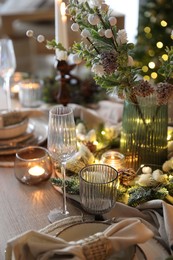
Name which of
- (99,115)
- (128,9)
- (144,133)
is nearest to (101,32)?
(144,133)

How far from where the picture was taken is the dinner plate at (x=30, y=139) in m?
1.21

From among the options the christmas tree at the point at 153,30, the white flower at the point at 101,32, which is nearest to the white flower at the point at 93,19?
the white flower at the point at 101,32

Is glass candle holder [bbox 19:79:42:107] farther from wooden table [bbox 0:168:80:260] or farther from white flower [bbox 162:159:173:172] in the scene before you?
white flower [bbox 162:159:173:172]

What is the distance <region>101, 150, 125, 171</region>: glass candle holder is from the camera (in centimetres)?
106

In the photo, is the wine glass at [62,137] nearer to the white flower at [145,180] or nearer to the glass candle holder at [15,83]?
the white flower at [145,180]

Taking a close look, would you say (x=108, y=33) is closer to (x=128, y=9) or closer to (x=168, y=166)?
(x=168, y=166)

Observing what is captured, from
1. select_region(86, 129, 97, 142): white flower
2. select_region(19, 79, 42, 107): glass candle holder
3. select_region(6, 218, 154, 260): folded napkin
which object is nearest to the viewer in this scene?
select_region(6, 218, 154, 260): folded napkin

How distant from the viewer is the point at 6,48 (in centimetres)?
145

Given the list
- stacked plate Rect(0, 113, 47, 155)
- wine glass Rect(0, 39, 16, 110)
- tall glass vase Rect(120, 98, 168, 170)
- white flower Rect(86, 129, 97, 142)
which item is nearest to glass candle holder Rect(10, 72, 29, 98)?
wine glass Rect(0, 39, 16, 110)

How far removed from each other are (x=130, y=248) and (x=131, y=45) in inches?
19.1

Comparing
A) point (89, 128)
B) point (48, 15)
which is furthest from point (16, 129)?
point (48, 15)

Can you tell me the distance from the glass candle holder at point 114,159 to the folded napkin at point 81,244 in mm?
345

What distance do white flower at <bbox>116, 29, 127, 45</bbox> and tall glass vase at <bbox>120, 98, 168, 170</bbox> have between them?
0.60ft

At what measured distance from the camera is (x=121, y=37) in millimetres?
925
